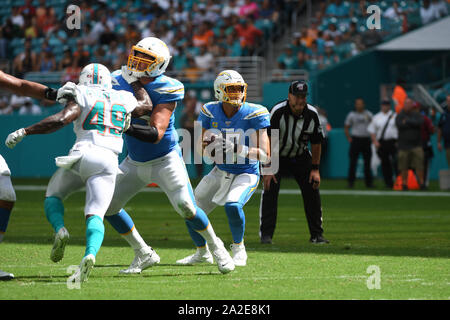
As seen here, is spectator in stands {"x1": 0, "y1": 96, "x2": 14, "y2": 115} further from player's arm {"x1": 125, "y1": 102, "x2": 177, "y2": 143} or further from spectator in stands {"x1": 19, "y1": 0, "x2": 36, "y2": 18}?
player's arm {"x1": 125, "y1": 102, "x2": 177, "y2": 143}

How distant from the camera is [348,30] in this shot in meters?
22.7

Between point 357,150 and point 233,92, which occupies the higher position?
point 233,92

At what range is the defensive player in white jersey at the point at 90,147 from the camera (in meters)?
6.35

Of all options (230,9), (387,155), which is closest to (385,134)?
(387,155)

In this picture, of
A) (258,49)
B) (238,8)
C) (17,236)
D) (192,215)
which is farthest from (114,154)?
(238,8)

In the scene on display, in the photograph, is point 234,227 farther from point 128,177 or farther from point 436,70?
point 436,70

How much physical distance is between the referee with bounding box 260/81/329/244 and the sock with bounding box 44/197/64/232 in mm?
3618

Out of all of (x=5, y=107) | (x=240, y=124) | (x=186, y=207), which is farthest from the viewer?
(x=5, y=107)

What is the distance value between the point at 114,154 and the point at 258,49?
17046 mm

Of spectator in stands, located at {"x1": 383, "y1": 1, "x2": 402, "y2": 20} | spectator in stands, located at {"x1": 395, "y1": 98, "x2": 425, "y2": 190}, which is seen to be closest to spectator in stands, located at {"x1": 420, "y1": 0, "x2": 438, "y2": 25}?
spectator in stands, located at {"x1": 383, "y1": 1, "x2": 402, "y2": 20}

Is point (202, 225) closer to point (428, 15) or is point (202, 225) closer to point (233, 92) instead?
point (233, 92)

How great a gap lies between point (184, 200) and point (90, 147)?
3.33ft

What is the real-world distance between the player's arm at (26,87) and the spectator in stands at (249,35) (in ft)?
54.1

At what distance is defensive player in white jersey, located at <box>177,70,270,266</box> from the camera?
801 cm
